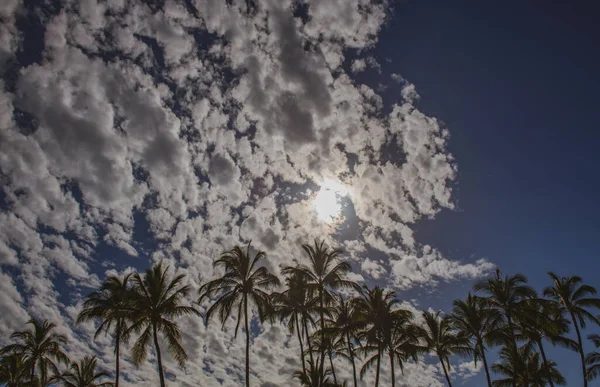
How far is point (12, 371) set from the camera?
33.1 m

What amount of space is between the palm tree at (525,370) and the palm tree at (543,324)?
210cm

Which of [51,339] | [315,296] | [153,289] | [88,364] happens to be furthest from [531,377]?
[51,339]

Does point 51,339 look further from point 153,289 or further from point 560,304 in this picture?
point 560,304

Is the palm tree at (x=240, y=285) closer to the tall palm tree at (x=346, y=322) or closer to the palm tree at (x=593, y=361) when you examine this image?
the tall palm tree at (x=346, y=322)

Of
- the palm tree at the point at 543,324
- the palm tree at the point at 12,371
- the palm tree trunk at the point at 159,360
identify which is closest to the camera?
the palm tree trunk at the point at 159,360

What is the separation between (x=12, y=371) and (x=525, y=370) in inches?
1964

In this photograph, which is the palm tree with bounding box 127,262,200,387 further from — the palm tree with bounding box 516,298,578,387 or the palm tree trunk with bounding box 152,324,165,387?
the palm tree with bounding box 516,298,578,387

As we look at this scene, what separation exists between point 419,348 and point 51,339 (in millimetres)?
33825

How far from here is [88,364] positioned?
32.6 metres

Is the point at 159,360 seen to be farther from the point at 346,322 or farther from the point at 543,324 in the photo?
the point at 543,324

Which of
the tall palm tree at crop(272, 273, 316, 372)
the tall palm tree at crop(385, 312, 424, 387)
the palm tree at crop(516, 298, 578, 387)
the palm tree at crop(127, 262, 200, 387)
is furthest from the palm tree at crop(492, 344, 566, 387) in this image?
the palm tree at crop(127, 262, 200, 387)

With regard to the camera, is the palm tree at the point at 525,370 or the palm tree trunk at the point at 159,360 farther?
the palm tree at the point at 525,370

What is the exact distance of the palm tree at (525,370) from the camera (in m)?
31.9

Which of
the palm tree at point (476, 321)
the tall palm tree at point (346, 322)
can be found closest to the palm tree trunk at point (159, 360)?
the tall palm tree at point (346, 322)
